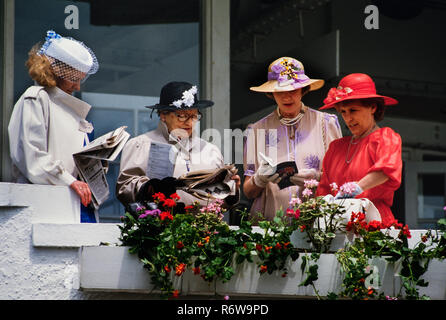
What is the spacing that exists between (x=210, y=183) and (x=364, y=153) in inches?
39.7

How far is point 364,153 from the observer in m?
6.47

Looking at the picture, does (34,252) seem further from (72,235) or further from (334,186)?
(334,186)

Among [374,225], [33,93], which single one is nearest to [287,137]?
[374,225]

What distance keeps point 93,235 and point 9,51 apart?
2.08m

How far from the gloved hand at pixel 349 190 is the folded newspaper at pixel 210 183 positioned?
70cm

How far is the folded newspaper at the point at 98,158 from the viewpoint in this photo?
6160 millimetres

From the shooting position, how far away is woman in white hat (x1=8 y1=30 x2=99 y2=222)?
616cm

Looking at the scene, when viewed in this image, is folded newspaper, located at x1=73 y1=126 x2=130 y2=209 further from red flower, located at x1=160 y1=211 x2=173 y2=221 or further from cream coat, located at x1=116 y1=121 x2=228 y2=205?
red flower, located at x1=160 y1=211 x2=173 y2=221

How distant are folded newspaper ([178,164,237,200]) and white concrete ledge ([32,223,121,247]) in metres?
0.57

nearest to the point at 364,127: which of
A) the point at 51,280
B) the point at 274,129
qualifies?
the point at 274,129

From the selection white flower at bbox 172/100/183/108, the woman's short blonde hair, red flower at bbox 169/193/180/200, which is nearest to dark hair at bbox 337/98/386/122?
white flower at bbox 172/100/183/108

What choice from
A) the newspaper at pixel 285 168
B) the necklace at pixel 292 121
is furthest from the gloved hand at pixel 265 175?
the necklace at pixel 292 121
